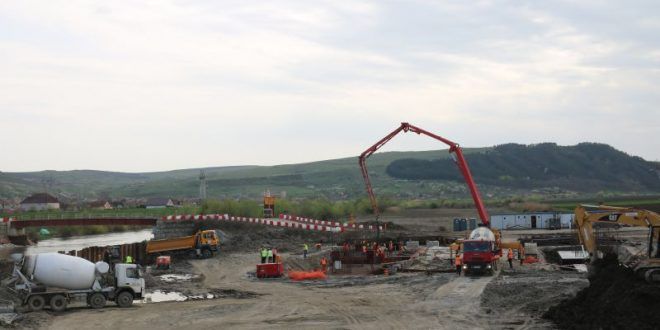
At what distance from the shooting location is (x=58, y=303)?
3359 cm

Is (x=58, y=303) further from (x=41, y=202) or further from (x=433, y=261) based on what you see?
(x=41, y=202)

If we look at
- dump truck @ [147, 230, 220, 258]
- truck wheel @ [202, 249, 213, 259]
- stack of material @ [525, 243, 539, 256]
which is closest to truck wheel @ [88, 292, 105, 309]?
dump truck @ [147, 230, 220, 258]

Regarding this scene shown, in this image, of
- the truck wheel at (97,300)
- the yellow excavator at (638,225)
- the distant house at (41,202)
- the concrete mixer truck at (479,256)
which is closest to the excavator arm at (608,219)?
the yellow excavator at (638,225)

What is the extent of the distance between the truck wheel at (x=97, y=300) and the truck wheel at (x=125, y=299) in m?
0.69

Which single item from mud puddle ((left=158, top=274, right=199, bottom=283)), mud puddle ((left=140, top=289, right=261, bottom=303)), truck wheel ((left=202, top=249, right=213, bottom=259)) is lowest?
mud puddle ((left=140, top=289, right=261, bottom=303))

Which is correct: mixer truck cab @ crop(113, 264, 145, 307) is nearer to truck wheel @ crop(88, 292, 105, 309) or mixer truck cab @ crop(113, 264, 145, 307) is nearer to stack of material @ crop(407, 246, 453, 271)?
truck wheel @ crop(88, 292, 105, 309)

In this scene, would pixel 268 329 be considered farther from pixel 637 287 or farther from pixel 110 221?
pixel 110 221

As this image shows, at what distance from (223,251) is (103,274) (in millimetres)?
30855

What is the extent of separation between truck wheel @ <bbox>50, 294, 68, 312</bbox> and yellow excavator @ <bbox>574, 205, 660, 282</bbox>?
71.5 feet

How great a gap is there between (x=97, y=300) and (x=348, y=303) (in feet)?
35.2

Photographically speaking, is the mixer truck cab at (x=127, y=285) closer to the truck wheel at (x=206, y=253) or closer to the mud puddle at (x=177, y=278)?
the mud puddle at (x=177, y=278)

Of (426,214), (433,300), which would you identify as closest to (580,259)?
(433,300)

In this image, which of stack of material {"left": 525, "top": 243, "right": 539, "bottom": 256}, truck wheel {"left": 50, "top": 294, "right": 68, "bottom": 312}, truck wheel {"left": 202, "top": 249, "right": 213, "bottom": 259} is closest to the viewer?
truck wheel {"left": 50, "top": 294, "right": 68, "bottom": 312}

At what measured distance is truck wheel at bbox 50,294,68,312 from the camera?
1317 inches
